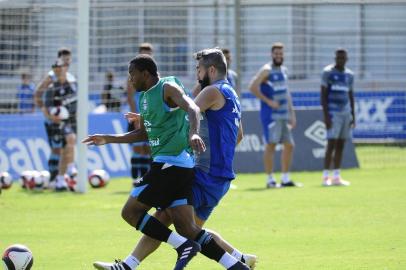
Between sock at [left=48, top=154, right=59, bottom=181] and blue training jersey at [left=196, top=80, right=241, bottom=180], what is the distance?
9.93m

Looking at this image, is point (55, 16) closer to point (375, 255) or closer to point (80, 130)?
point (80, 130)

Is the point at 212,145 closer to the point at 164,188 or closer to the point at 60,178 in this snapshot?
the point at 164,188

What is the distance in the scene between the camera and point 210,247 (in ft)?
29.2

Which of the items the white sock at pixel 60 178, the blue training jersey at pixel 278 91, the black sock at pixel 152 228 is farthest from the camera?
the blue training jersey at pixel 278 91

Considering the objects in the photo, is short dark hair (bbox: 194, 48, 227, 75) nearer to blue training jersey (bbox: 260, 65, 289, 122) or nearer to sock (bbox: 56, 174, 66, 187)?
blue training jersey (bbox: 260, 65, 289, 122)

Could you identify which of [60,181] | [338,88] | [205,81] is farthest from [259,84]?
[205,81]

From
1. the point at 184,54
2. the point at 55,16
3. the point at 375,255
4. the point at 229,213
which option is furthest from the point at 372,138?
the point at 375,255

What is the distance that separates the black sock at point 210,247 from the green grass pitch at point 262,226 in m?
1.13

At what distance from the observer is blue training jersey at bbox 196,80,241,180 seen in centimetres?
912

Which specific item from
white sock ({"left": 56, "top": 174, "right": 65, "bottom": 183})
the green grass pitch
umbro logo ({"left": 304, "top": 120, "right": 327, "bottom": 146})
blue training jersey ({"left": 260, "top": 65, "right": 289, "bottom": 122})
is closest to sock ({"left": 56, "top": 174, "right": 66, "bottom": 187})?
white sock ({"left": 56, "top": 174, "right": 65, "bottom": 183})

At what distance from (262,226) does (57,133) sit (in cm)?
680

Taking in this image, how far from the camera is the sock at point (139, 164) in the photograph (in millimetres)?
18406

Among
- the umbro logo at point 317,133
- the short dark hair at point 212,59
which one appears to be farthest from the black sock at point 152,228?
the umbro logo at point 317,133

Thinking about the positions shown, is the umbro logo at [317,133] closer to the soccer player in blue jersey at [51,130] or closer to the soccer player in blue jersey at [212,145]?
the soccer player in blue jersey at [51,130]
